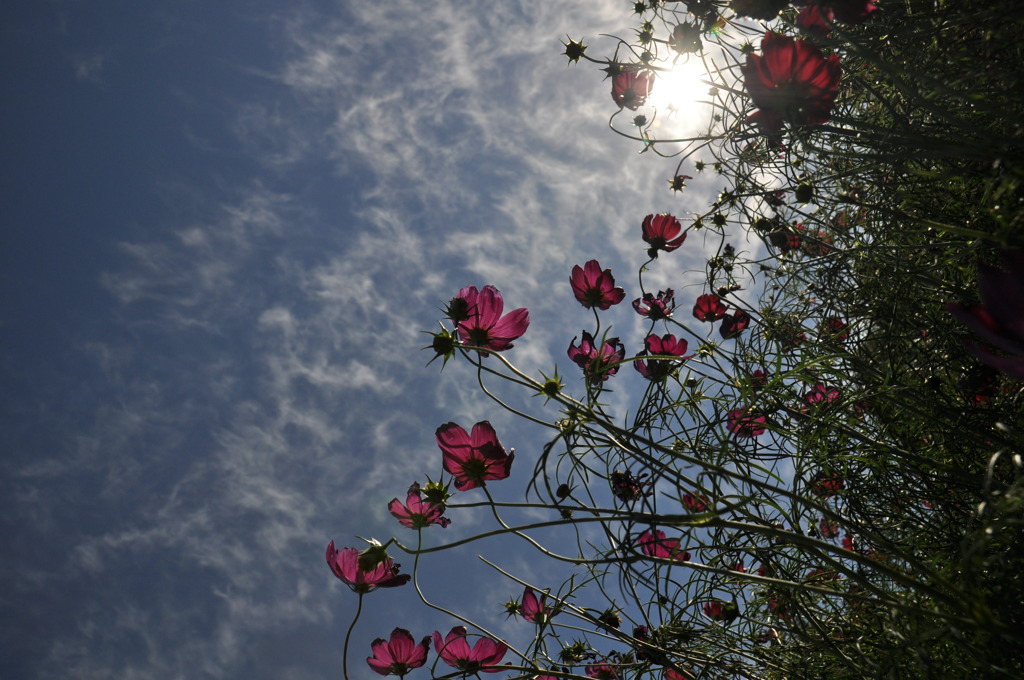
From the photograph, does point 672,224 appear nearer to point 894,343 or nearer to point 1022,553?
point 894,343

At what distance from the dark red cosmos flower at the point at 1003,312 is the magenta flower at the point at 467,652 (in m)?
0.56

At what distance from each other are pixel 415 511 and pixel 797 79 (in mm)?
557

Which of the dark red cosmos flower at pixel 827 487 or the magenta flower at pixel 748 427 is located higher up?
the magenta flower at pixel 748 427

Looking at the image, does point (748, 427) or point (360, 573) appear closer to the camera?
point (360, 573)

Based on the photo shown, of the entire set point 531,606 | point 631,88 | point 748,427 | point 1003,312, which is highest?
point 631,88

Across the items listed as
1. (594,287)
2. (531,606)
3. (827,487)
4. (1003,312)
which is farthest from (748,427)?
(1003,312)

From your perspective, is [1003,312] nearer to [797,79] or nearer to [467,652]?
[797,79]

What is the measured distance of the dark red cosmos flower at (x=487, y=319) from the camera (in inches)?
24.5

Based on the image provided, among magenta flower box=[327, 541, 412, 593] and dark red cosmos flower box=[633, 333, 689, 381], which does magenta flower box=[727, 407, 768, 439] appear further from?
magenta flower box=[327, 541, 412, 593]

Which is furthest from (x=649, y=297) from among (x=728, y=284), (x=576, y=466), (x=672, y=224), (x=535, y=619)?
(x=535, y=619)

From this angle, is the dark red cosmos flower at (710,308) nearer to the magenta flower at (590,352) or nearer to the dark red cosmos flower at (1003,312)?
the magenta flower at (590,352)

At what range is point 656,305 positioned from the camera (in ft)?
3.11

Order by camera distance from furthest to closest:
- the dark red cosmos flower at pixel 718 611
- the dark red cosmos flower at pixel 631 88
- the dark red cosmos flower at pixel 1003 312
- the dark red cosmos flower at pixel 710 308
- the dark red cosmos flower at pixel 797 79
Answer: the dark red cosmos flower at pixel 710 308 → the dark red cosmos flower at pixel 631 88 → the dark red cosmos flower at pixel 718 611 → the dark red cosmos flower at pixel 797 79 → the dark red cosmos flower at pixel 1003 312

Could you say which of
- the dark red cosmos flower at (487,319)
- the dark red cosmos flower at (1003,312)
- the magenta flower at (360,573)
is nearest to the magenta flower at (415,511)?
the magenta flower at (360,573)
